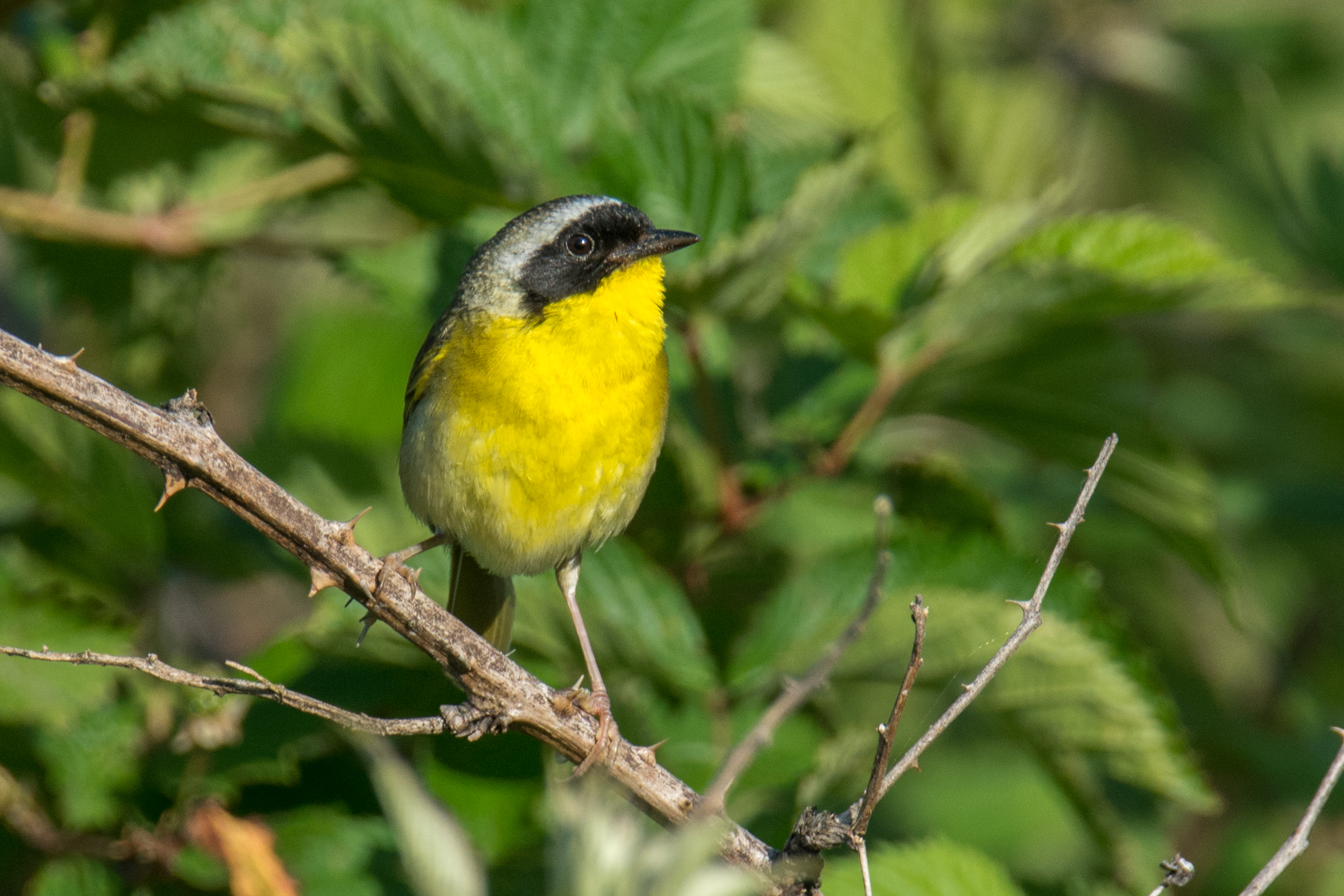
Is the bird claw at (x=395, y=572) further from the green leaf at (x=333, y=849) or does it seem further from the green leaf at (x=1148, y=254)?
the green leaf at (x=1148, y=254)

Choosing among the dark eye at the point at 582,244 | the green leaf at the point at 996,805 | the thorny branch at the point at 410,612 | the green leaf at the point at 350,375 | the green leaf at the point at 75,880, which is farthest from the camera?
the green leaf at the point at 996,805

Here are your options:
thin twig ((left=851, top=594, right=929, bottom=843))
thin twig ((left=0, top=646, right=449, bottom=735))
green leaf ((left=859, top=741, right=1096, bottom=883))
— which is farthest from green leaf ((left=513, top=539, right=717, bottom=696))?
green leaf ((left=859, top=741, right=1096, bottom=883))

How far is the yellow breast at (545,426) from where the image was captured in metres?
3.33

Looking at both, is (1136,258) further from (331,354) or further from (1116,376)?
(331,354)

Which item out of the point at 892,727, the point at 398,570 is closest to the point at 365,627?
the point at 398,570

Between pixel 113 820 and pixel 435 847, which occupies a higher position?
pixel 435 847

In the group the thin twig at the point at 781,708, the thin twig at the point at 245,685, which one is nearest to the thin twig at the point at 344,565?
the thin twig at the point at 245,685

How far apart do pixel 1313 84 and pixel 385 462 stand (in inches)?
199

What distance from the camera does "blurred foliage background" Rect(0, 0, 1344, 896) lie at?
326cm

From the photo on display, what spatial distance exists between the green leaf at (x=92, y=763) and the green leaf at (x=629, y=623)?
1071 mm

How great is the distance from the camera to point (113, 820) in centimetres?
339

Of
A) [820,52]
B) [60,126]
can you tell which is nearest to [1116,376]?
[820,52]

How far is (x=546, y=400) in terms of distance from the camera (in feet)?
10.9

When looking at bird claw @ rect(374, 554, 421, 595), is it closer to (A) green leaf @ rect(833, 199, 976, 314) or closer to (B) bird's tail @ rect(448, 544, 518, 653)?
(B) bird's tail @ rect(448, 544, 518, 653)
